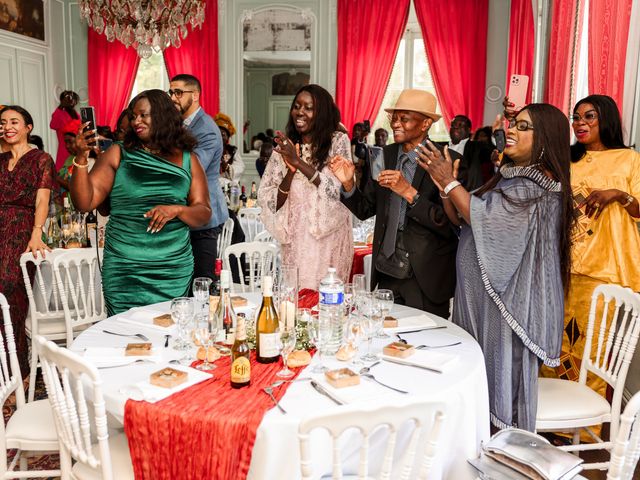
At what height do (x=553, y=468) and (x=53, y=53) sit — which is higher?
(x=53, y=53)

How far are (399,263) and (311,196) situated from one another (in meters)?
0.64

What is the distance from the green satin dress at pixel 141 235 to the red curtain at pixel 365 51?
5.62 meters

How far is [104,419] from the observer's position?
161cm

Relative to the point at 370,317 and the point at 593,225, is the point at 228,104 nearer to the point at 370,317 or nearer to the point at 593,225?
the point at 593,225

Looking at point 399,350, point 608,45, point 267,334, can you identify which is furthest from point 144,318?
point 608,45

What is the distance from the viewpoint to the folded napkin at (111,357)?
193 centimetres

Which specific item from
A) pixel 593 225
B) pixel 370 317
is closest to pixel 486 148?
pixel 593 225

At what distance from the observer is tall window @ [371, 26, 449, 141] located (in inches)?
324

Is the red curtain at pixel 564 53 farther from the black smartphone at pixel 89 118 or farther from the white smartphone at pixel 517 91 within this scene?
the black smartphone at pixel 89 118

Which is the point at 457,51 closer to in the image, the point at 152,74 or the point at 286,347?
the point at 152,74

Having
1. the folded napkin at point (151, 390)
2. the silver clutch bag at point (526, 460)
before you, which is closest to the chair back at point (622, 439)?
the silver clutch bag at point (526, 460)

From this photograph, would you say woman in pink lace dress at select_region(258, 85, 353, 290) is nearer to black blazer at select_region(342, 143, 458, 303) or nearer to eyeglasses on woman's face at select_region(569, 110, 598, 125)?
black blazer at select_region(342, 143, 458, 303)

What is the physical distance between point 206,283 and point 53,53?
304 inches

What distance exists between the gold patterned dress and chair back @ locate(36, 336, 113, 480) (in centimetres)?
223
